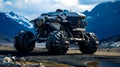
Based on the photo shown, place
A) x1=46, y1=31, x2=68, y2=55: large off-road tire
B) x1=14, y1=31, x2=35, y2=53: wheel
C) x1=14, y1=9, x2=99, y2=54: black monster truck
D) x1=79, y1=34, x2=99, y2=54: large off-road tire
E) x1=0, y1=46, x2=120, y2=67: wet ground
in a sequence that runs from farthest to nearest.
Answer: x1=79, y1=34, x2=99, y2=54: large off-road tire, x1=14, y1=31, x2=35, y2=53: wheel, x1=14, y1=9, x2=99, y2=54: black monster truck, x1=46, y1=31, x2=68, y2=55: large off-road tire, x1=0, y1=46, x2=120, y2=67: wet ground

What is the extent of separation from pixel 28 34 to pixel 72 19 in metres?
4.99

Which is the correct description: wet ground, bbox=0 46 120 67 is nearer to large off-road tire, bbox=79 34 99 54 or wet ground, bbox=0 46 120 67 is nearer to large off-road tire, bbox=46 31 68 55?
large off-road tire, bbox=46 31 68 55

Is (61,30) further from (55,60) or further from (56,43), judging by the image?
(55,60)

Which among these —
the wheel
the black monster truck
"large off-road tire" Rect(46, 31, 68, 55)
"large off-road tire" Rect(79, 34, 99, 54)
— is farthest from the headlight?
"large off-road tire" Rect(79, 34, 99, 54)

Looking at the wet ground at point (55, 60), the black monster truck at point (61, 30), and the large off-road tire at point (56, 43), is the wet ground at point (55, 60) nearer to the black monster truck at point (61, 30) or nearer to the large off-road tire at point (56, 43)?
the large off-road tire at point (56, 43)

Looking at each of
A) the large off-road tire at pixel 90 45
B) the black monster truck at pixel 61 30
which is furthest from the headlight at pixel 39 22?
the large off-road tire at pixel 90 45

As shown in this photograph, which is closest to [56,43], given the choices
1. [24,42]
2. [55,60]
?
[55,60]

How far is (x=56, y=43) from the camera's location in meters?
36.6

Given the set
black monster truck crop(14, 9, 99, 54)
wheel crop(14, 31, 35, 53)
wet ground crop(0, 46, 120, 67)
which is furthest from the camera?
wheel crop(14, 31, 35, 53)

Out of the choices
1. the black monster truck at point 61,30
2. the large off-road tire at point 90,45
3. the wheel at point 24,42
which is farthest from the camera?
the large off-road tire at point 90,45

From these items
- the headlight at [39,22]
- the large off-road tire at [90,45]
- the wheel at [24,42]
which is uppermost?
the headlight at [39,22]

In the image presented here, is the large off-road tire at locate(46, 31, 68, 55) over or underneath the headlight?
underneath

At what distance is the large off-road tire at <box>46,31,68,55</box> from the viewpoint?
120 feet

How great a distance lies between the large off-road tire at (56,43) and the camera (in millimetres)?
36469
